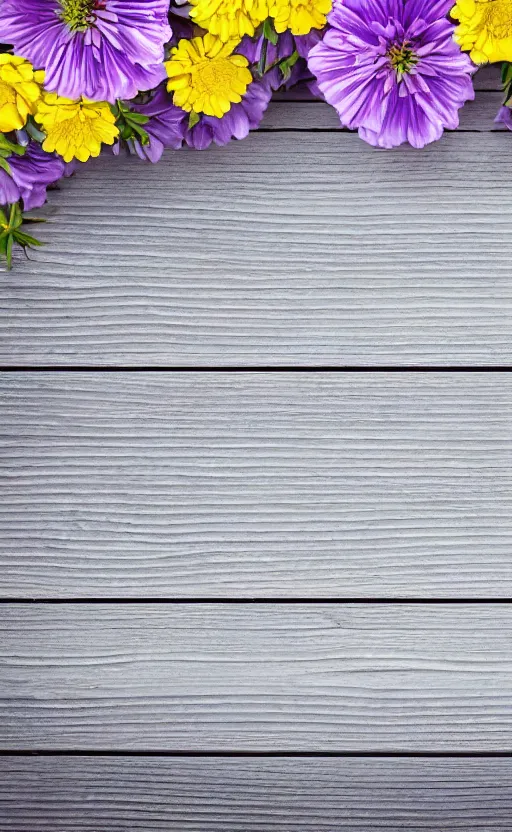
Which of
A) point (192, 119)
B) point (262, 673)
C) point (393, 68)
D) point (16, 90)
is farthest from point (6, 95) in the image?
point (262, 673)

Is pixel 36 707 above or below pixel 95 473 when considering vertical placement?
below

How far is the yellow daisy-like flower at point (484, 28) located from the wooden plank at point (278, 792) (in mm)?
514

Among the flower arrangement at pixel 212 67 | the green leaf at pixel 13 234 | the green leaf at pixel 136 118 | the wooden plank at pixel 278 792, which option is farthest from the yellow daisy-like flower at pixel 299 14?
the wooden plank at pixel 278 792

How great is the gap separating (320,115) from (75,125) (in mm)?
180

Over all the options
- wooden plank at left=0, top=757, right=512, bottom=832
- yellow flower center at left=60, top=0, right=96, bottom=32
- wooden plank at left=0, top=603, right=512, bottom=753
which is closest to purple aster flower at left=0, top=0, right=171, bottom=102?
yellow flower center at left=60, top=0, right=96, bottom=32

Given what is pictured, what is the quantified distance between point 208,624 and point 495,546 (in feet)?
0.76

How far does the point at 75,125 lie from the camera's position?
1.47 feet

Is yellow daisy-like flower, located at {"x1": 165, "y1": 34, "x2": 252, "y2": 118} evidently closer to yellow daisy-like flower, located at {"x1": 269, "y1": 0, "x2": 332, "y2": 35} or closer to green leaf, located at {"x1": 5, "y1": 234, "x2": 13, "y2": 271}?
yellow daisy-like flower, located at {"x1": 269, "y1": 0, "x2": 332, "y2": 35}

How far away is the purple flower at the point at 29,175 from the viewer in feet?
1.53

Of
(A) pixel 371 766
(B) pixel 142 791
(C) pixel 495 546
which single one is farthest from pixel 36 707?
(C) pixel 495 546

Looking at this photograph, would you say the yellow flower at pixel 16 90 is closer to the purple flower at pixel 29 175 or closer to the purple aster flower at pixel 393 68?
the purple flower at pixel 29 175

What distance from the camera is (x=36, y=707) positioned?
53 cm

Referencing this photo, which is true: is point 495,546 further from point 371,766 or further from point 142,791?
point 142,791

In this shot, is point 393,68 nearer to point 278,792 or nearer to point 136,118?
point 136,118
